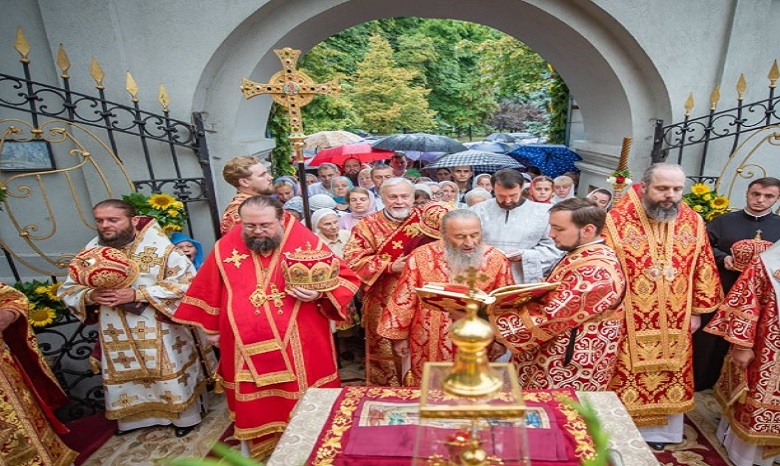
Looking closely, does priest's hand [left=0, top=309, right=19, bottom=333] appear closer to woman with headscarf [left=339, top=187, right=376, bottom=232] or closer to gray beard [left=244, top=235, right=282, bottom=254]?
gray beard [left=244, top=235, right=282, bottom=254]

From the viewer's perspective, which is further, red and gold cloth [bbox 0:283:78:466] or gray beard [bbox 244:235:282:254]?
gray beard [bbox 244:235:282:254]

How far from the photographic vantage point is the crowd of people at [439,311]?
2.71 m

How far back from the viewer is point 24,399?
2914 millimetres

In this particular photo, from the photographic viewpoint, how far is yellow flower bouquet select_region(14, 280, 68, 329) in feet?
12.0

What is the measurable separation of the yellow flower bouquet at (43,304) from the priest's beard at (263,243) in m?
2.00

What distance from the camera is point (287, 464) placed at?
69.9 inches

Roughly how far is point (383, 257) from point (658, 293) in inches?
80.9

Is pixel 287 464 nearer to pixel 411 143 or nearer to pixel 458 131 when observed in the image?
pixel 411 143

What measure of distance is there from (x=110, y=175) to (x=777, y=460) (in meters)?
6.64

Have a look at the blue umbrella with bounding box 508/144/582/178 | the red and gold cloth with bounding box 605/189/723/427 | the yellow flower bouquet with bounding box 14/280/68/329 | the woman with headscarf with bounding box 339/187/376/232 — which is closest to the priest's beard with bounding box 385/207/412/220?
the woman with headscarf with bounding box 339/187/376/232

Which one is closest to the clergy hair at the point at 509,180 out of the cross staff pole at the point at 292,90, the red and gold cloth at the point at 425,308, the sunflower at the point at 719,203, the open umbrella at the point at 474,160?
the red and gold cloth at the point at 425,308

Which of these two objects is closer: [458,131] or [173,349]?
[173,349]

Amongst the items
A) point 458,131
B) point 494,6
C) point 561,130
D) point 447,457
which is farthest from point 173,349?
point 458,131

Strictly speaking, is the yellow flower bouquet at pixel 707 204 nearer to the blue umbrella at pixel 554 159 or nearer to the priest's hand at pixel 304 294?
the priest's hand at pixel 304 294
